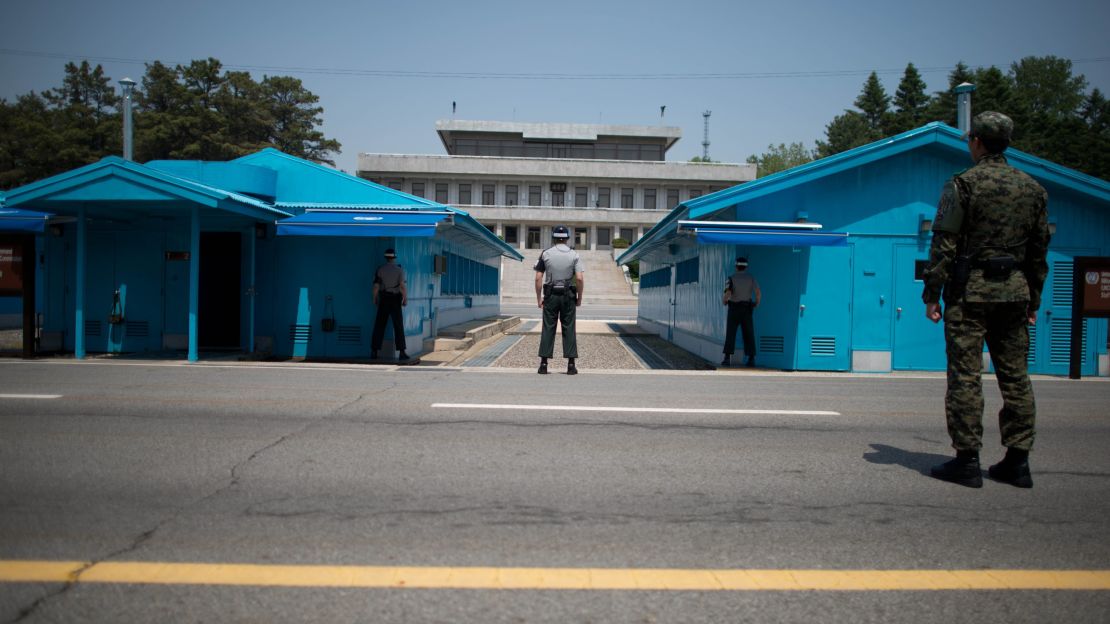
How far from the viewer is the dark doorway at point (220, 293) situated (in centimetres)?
1464

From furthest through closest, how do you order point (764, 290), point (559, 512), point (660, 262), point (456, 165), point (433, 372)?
point (456, 165), point (660, 262), point (764, 290), point (433, 372), point (559, 512)

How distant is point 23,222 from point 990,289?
15961 millimetres

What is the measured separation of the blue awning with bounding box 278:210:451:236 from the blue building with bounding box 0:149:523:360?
11cm

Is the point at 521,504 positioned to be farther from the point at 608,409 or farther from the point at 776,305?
the point at 776,305

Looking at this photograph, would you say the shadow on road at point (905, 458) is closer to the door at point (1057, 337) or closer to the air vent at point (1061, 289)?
the door at point (1057, 337)

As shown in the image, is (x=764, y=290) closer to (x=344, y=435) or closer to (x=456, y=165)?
(x=344, y=435)

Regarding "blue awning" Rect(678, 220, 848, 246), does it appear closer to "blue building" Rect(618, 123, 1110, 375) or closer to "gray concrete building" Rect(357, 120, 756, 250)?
"blue building" Rect(618, 123, 1110, 375)

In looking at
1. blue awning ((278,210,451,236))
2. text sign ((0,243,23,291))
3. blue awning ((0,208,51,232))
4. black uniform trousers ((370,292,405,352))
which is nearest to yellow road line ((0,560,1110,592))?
blue awning ((278,210,451,236))

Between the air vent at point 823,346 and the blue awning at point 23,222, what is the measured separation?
47.9 ft

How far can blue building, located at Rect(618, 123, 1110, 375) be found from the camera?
A: 13344mm

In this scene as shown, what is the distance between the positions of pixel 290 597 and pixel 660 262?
71.3 feet

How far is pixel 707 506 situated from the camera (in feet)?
14.2

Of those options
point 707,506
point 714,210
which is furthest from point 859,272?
point 707,506

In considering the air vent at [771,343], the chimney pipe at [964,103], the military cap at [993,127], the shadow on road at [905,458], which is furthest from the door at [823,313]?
the military cap at [993,127]
